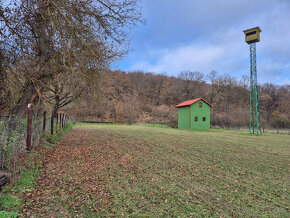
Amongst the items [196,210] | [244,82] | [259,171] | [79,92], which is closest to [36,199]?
[196,210]

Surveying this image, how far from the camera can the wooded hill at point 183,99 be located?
1375 inches

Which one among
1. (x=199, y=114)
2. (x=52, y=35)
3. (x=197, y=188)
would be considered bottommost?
(x=197, y=188)

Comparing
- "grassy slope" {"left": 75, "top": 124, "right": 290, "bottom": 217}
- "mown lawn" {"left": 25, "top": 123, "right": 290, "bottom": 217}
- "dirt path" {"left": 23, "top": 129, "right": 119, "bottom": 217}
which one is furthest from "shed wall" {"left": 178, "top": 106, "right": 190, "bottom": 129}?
"dirt path" {"left": 23, "top": 129, "right": 119, "bottom": 217}

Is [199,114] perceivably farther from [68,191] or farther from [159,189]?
[68,191]

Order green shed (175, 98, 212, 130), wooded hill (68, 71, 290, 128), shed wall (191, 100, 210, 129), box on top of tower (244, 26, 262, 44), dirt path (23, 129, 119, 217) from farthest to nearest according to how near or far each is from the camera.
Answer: wooded hill (68, 71, 290, 128), shed wall (191, 100, 210, 129), green shed (175, 98, 212, 130), box on top of tower (244, 26, 262, 44), dirt path (23, 129, 119, 217)

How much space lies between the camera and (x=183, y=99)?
5109 centimetres

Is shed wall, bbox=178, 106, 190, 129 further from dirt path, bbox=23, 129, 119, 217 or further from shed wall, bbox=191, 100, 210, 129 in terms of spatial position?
dirt path, bbox=23, 129, 119, 217

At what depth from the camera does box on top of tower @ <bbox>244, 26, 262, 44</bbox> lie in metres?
20.1

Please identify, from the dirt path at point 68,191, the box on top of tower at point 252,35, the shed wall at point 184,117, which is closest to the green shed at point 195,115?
the shed wall at point 184,117

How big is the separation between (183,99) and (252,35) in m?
31.1

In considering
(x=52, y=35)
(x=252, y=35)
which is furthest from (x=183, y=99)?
(x=52, y=35)

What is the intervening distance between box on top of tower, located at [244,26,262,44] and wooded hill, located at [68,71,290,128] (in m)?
11.6

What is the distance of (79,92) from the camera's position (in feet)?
40.0

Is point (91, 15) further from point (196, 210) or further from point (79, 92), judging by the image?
point (79, 92)
